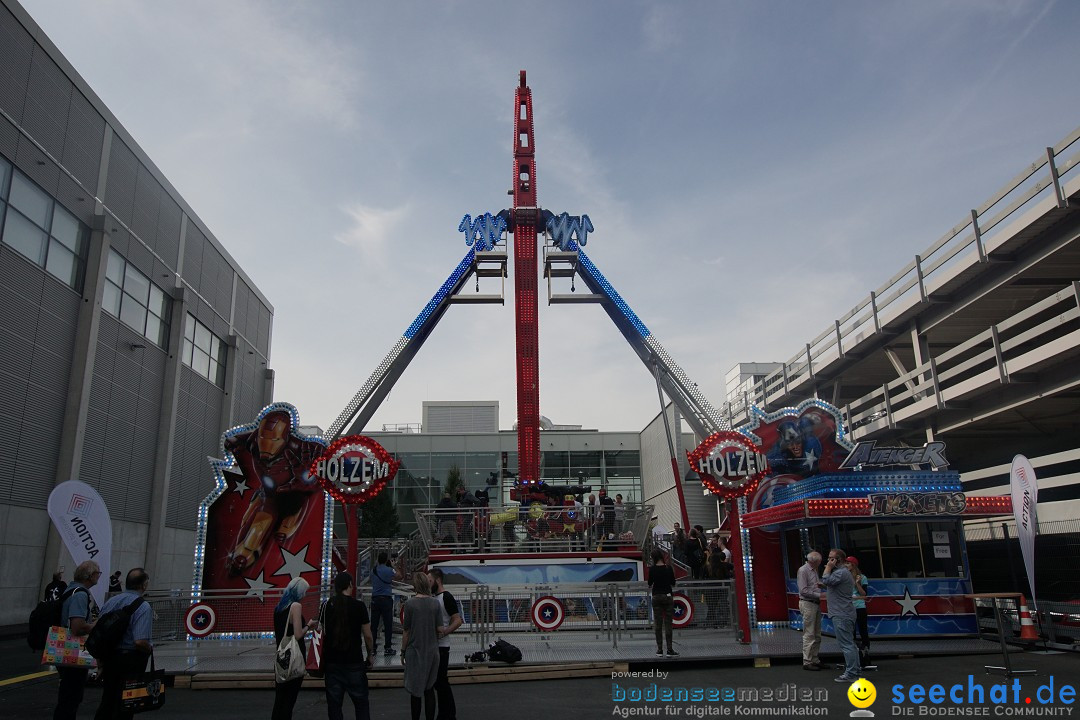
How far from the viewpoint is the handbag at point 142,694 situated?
7488 mm

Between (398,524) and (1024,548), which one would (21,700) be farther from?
(398,524)

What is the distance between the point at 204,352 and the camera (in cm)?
3825

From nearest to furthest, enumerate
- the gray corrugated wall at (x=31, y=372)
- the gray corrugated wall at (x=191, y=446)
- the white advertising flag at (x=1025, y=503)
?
1. the white advertising flag at (x=1025, y=503)
2. the gray corrugated wall at (x=31, y=372)
3. the gray corrugated wall at (x=191, y=446)

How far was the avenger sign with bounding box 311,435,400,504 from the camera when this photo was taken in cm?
1827

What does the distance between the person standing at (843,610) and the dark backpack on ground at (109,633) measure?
9.66 m

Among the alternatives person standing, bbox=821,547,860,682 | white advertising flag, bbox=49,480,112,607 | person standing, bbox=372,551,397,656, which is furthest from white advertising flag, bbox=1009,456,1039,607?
white advertising flag, bbox=49,480,112,607

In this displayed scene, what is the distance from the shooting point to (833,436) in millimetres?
21875

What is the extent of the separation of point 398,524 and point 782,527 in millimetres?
34176

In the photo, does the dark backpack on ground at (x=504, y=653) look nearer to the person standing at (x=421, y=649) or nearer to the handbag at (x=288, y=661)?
the person standing at (x=421, y=649)

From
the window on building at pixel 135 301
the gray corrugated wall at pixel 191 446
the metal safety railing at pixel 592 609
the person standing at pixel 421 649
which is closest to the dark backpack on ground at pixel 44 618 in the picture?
the person standing at pixel 421 649

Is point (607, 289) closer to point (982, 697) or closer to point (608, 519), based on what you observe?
→ point (608, 519)

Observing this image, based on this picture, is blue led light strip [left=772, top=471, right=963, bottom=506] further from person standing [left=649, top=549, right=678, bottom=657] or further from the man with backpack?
the man with backpack

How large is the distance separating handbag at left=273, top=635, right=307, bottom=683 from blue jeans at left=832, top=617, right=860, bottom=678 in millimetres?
8046

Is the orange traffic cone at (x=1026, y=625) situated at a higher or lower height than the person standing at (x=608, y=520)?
lower
